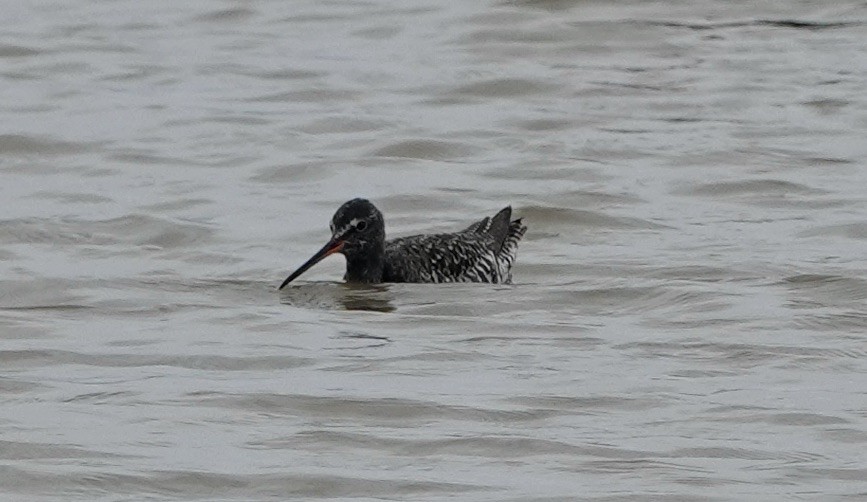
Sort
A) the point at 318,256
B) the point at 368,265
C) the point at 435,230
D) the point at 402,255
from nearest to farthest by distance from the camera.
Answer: the point at 318,256
the point at 368,265
the point at 402,255
the point at 435,230

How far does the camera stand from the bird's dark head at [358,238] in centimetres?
1259

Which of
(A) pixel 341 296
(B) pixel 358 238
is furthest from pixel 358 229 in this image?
(A) pixel 341 296

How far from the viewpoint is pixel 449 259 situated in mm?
12750

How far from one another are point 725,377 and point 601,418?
3.11 feet

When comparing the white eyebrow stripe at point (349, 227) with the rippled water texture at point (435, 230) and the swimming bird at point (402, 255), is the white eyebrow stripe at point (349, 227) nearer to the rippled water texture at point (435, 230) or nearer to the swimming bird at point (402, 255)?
the swimming bird at point (402, 255)

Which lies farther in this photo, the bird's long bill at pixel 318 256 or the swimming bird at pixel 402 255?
the swimming bird at pixel 402 255

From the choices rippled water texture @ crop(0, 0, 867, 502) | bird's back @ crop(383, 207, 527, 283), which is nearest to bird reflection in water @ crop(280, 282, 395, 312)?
rippled water texture @ crop(0, 0, 867, 502)

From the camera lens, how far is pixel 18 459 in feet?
28.1

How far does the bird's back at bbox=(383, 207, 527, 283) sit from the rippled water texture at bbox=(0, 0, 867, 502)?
0.18 m

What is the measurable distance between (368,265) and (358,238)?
19cm

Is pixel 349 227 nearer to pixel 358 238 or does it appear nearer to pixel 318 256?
pixel 358 238

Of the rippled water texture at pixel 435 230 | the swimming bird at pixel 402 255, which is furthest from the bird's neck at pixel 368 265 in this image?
the rippled water texture at pixel 435 230

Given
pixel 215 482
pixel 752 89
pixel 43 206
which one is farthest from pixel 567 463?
pixel 752 89

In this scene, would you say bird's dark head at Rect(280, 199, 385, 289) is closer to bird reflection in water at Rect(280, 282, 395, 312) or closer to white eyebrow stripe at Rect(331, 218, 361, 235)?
white eyebrow stripe at Rect(331, 218, 361, 235)
